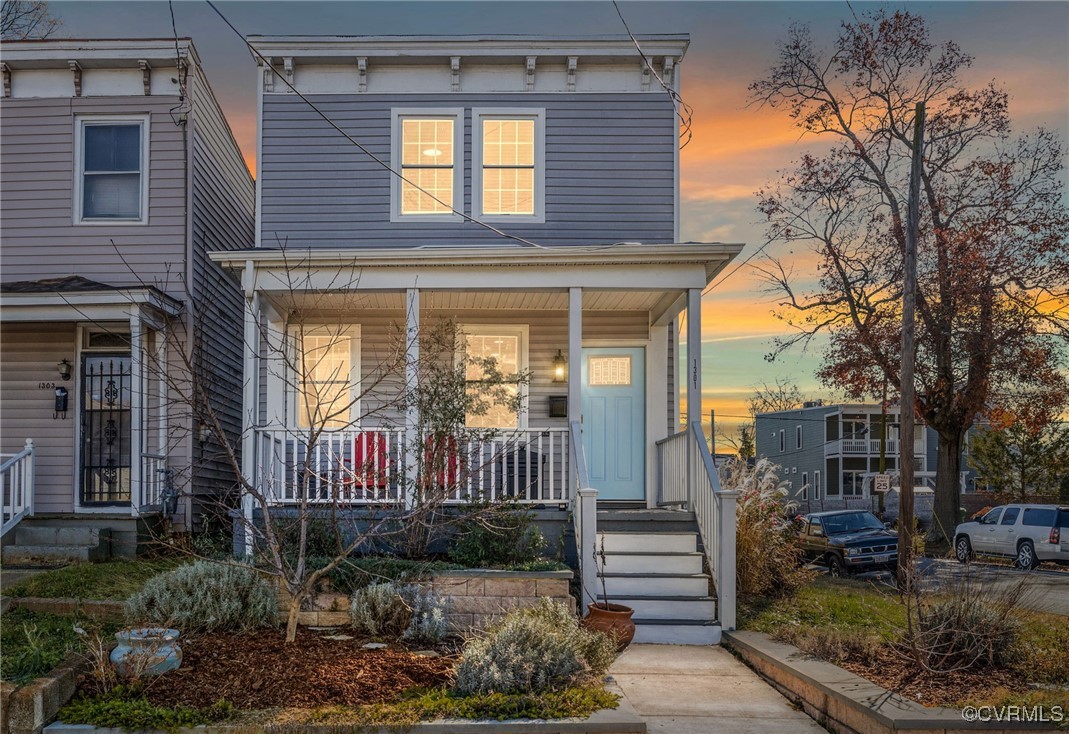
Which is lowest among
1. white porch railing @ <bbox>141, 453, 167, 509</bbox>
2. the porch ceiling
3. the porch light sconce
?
white porch railing @ <bbox>141, 453, 167, 509</bbox>

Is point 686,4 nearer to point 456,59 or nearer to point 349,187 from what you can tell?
point 456,59

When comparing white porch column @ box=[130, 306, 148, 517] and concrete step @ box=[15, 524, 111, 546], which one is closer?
concrete step @ box=[15, 524, 111, 546]

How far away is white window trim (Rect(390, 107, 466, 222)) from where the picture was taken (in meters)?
12.2

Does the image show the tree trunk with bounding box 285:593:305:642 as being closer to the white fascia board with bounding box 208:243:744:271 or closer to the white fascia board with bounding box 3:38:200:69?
the white fascia board with bounding box 208:243:744:271

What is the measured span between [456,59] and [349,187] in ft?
7.16

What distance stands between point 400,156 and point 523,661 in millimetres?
8223

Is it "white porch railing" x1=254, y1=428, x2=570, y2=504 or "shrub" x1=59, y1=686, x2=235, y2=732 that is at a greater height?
"white porch railing" x1=254, y1=428, x2=570, y2=504

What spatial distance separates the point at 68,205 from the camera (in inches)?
488

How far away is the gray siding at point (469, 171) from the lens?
12.2 meters

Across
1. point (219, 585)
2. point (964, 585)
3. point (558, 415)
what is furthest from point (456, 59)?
point (964, 585)

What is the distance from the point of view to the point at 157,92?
489 inches

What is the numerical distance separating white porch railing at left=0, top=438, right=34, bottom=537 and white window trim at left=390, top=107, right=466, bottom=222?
17.4ft

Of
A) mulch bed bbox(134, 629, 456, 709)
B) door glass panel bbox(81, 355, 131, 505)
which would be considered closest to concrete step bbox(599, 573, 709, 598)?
mulch bed bbox(134, 629, 456, 709)

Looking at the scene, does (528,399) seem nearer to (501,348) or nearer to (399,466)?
(501,348)
